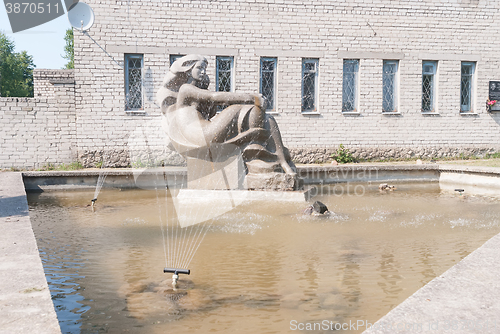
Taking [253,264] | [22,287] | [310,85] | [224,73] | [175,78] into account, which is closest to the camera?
[22,287]

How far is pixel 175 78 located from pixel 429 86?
9.44 meters

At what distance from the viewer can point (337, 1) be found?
13195 mm

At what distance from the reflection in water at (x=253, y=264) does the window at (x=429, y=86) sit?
8384 millimetres

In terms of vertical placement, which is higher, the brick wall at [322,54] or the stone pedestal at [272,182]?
the brick wall at [322,54]

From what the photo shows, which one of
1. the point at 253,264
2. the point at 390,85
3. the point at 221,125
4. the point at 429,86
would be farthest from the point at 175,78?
the point at 429,86

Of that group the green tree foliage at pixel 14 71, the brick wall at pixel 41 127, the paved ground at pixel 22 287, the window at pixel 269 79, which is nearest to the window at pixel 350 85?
the window at pixel 269 79

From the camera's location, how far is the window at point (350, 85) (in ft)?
44.5

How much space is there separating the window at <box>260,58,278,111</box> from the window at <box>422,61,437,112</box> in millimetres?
4528

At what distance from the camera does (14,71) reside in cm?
4381

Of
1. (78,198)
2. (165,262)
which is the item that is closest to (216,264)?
(165,262)

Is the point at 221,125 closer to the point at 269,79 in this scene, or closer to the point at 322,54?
the point at 269,79

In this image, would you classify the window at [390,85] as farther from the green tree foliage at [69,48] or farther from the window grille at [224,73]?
the green tree foliage at [69,48]

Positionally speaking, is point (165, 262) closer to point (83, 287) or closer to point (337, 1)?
point (83, 287)

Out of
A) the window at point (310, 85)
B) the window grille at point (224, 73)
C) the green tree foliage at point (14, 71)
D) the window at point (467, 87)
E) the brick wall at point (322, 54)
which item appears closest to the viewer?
the brick wall at point (322, 54)
